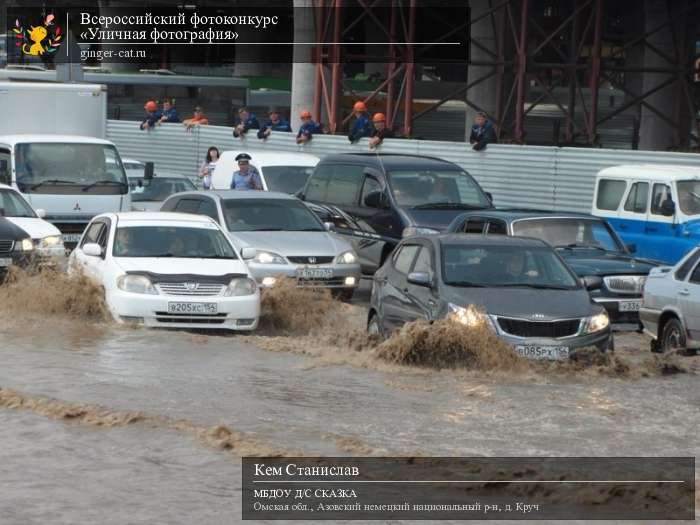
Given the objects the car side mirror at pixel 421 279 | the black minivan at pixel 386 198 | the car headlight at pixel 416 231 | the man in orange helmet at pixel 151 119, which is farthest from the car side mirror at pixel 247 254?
the man in orange helmet at pixel 151 119

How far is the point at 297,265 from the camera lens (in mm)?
20125

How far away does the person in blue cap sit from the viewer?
83.0ft

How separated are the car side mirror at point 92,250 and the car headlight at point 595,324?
5922 millimetres

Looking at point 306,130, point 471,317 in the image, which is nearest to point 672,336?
point 471,317

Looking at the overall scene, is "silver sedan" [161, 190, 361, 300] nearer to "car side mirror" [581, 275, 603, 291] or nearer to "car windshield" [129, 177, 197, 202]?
"car side mirror" [581, 275, 603, 291]

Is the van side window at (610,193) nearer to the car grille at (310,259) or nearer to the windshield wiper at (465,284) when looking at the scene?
the car grille at (310,259)

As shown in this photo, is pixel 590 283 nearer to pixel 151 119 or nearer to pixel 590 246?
pixel 590 246

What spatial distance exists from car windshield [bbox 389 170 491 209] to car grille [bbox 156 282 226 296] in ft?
18.7

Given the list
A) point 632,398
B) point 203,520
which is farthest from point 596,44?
point 203,520

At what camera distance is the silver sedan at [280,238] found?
20078 millimetres

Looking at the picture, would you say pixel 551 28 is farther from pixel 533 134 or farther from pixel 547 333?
pixel 547 333

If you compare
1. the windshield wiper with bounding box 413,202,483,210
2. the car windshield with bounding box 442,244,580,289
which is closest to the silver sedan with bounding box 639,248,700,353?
the car windshield with bounding box 442,244,580,289

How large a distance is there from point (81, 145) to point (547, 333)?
12.8 metres

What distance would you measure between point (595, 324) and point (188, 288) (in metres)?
4.66
